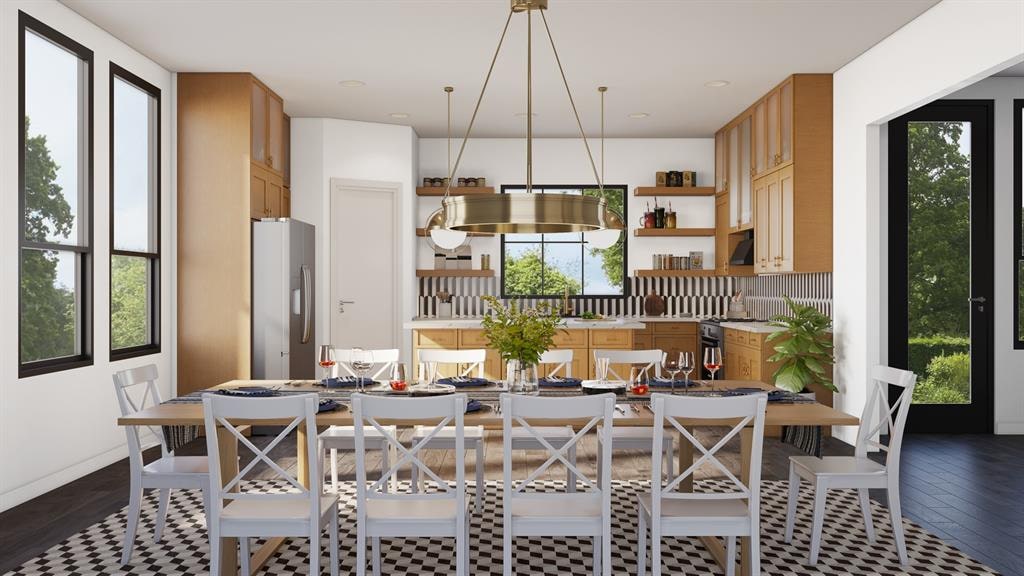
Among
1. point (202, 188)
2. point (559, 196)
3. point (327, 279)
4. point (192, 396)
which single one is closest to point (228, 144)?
point (202, 188)

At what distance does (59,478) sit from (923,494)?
17.5ft

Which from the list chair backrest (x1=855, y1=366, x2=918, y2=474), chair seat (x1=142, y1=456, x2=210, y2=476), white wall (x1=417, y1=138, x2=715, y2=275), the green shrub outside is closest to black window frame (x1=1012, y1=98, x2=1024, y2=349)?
the green shrub outside

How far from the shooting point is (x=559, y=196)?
3.12 meters

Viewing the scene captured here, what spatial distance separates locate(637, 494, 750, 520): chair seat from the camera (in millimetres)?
2906

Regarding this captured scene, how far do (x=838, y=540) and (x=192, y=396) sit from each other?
329cm

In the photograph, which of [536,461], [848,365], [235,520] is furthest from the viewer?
[848,365]

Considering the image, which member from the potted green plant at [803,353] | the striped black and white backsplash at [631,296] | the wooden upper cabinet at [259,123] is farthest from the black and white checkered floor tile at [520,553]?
the striped black and white backsplash at [631,296]

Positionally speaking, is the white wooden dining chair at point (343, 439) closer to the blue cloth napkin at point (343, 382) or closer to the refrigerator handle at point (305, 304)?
the blue cloth napkin at point (343, 382)

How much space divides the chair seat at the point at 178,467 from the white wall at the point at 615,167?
5512 mm

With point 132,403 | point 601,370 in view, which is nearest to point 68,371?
point 132,403

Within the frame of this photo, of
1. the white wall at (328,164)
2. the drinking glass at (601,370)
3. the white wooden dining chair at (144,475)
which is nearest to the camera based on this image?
the white wooden dining chair at (144,475)

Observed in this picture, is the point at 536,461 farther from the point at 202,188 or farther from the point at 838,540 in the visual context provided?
the point at 202,188

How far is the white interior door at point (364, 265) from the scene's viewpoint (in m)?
8.13

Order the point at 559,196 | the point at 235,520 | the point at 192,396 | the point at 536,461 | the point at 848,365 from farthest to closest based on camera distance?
the point at 848,365
the point at 536,461
the point at 192,396
the point at 559,196
the point at 235,520
